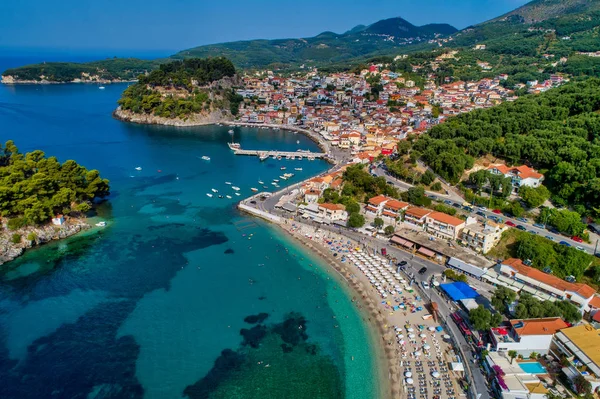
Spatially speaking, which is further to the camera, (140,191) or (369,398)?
(140,191)

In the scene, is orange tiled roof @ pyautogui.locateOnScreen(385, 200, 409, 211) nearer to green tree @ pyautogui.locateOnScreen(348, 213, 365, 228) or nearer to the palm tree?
green tree @ pyautogui.locateOnScreen(348, 213, 365, 228)

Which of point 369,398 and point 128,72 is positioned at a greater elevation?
point 128,72

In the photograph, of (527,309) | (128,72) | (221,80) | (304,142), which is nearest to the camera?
(527,309)

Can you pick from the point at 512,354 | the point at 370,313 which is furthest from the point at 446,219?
the point at 512,354

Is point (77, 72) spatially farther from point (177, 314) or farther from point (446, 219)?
point (446, 219)

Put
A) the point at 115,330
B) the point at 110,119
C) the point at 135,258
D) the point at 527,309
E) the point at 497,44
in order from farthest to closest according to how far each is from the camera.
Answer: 1. the point at 497,44
2. the point at 110,119
3. the point at 135,258
4. the point at 115,330
5. the point at 527,309

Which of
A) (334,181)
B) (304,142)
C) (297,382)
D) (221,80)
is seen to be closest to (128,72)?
(221,80)

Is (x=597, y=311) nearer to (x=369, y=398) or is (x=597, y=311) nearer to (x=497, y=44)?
(x=369, y=398)
